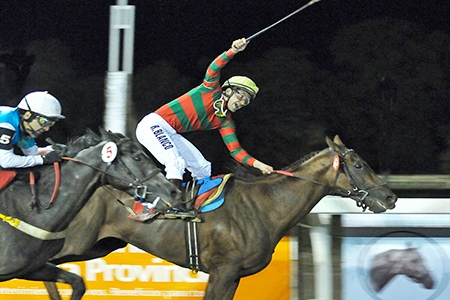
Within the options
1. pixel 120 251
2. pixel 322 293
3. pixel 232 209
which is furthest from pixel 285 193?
pixel 120 251

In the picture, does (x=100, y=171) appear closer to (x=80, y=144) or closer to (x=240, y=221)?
(x=80, y=144)

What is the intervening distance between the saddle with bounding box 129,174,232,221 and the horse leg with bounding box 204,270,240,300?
0.48 metres

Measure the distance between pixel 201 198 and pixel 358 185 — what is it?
44.6 inches

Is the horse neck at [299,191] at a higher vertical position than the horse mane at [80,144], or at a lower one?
lower

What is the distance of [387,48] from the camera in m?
11.7

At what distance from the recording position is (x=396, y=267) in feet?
19.3

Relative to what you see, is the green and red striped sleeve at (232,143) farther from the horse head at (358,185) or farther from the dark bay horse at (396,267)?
the dark bay horse at (396,267)

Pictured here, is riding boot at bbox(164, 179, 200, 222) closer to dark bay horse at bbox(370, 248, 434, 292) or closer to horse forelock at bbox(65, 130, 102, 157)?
horse forelock at bbox(65, 130, 102, 157)

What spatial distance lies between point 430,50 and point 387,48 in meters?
0.75

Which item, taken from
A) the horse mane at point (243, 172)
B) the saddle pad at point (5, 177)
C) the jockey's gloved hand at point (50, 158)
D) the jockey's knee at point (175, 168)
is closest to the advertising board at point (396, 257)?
the horse mane at point (243, 172)

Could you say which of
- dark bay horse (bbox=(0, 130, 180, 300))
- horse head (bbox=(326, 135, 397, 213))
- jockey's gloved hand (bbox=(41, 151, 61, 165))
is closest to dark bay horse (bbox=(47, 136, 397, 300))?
horse head (bbox=(326, 135, 397, 213))

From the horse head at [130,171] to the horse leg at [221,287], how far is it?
1.00m

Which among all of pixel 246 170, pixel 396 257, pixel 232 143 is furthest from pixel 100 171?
pixel 396 257

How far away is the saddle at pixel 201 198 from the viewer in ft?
17.9
